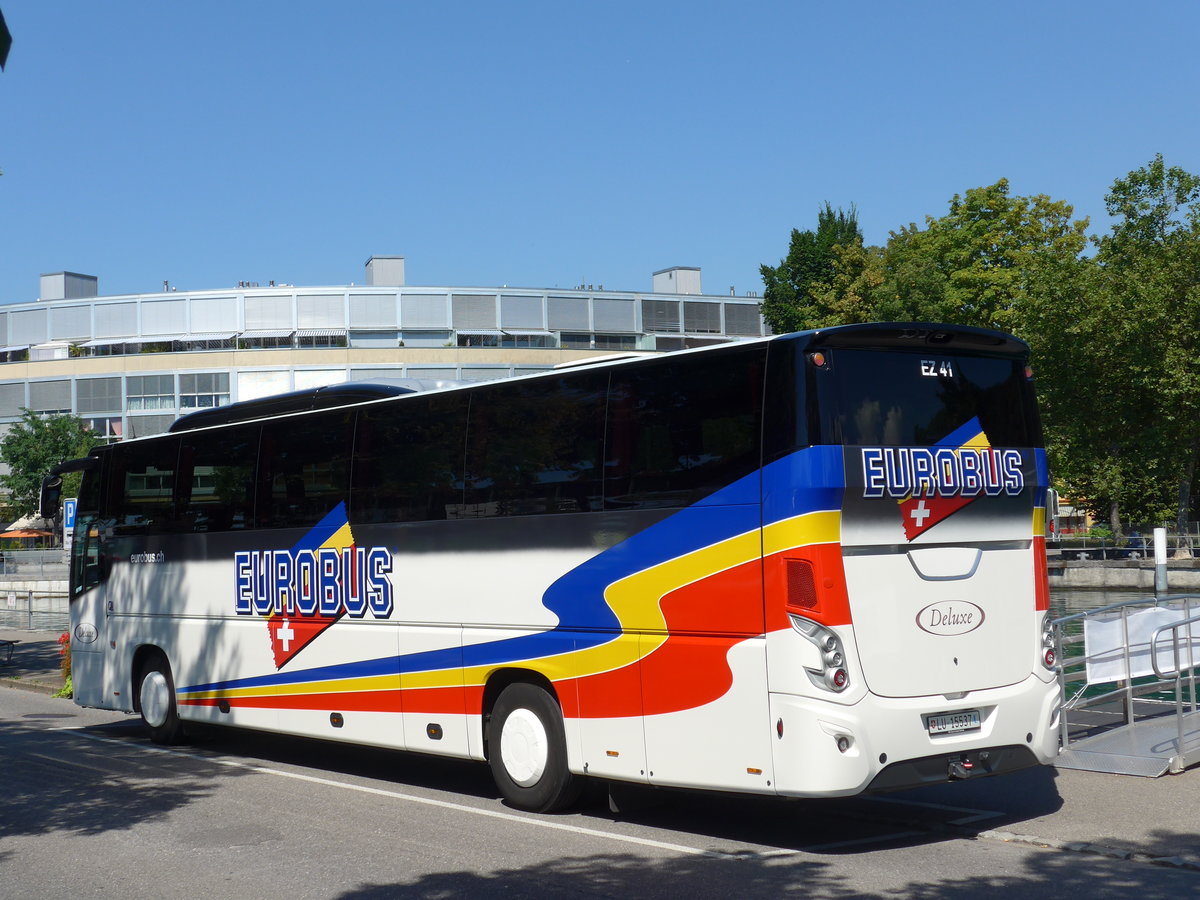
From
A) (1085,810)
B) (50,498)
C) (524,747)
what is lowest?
(1085,810)

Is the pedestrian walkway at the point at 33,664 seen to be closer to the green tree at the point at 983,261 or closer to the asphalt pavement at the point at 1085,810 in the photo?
the asphalt pavement at the point at 1085,810

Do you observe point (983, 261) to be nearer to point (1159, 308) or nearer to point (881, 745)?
point (1159, 308)

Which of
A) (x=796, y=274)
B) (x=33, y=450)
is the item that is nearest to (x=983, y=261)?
(x=796, y=274)

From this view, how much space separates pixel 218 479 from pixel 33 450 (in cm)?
6664

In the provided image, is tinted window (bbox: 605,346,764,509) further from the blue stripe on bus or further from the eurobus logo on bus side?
the eurobus logo on bus side

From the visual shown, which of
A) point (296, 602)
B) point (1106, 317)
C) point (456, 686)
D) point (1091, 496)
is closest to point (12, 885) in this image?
point (456, 686)

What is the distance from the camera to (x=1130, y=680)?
1145 cm

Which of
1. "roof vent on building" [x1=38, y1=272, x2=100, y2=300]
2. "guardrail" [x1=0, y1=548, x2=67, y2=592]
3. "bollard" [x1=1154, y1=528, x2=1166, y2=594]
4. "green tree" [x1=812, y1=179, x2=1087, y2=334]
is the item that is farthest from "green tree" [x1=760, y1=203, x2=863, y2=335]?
"roof vent on building" [x1=38, y1=272, x2=100, y2=300]

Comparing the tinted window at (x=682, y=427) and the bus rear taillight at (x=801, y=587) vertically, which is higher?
the tinted window at (x=682, y=427)

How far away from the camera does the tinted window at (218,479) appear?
44.2 ft

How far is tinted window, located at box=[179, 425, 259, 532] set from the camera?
13.5 metres

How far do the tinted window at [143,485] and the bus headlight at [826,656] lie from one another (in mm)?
8837

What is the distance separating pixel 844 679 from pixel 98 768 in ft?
27.7

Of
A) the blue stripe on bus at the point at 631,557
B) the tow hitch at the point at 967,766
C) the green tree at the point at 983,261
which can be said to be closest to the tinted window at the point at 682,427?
the blue stripe on bus at the point at 631,557
